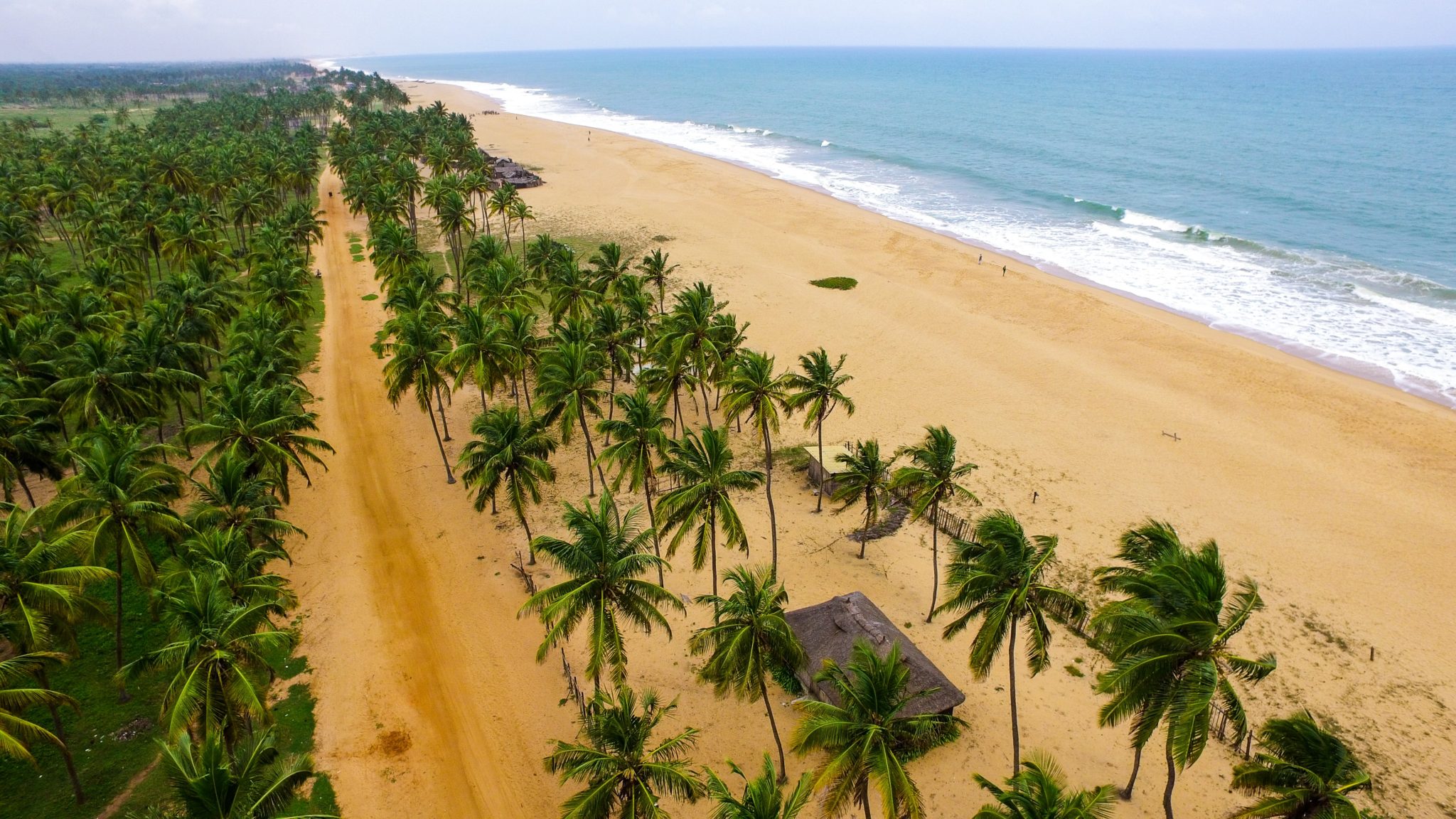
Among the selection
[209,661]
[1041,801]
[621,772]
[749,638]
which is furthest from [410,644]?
[1041,801]

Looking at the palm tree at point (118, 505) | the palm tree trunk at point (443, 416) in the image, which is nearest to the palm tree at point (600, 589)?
the palm tree at point (118, 505)

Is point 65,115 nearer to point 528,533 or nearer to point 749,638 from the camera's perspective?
point 528,533

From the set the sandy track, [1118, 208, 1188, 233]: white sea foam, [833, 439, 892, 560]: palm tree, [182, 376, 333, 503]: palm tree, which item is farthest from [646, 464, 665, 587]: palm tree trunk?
Answer: [1118, 208, 1188, 233]: white sea foam

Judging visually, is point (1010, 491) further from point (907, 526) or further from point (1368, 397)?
point (1368, 397)

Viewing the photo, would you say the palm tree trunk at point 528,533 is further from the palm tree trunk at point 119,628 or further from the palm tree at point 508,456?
the palm tree trunk at point 119,628

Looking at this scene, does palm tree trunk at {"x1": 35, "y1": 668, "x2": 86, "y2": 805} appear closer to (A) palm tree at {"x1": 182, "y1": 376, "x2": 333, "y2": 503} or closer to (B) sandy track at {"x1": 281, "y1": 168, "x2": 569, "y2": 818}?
(B) sandy track at {"x1": 281, "y1": 168, "x2": 569, "y2": 818}

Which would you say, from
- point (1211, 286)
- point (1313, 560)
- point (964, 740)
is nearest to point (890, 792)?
point (964, 740)
